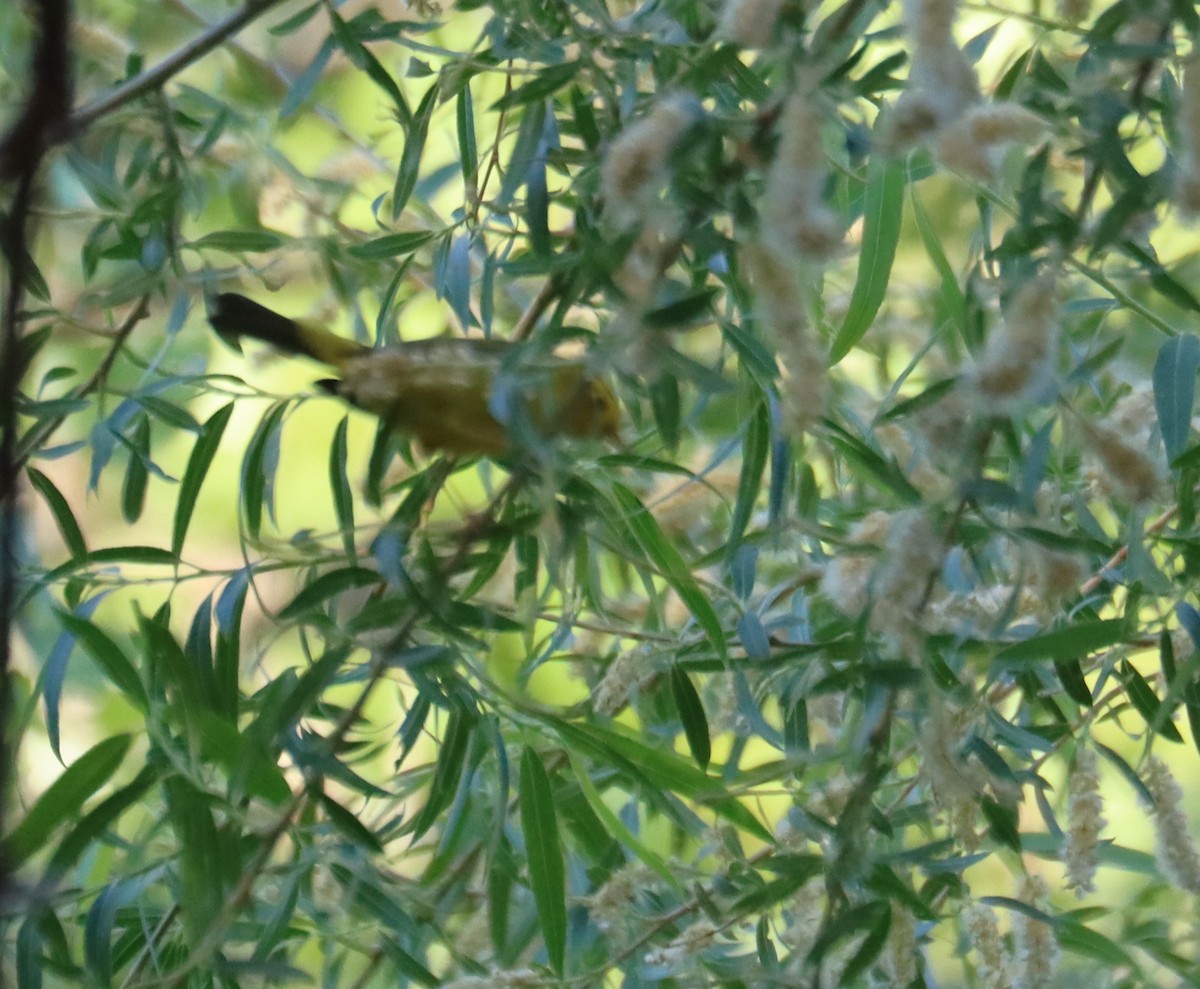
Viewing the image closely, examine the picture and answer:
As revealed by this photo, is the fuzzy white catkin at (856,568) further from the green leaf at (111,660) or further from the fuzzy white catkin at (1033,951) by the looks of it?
the green leaf at (111,660)

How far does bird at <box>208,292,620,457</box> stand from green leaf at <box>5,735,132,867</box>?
17 cm


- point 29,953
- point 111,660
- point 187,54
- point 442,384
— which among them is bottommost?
point 29,953

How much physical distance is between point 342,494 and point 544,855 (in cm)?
19

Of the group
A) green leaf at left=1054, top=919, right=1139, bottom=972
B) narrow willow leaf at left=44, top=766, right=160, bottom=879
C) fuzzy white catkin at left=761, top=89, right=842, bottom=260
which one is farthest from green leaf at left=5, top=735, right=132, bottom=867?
green leaf at left=1054, top=919, right=1139, bottom=972

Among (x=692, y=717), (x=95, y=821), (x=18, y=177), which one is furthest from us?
(x=692, y=717)

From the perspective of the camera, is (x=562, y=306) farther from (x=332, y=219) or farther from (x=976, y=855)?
(x=332, y=219)

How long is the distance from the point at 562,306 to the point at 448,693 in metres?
0.18

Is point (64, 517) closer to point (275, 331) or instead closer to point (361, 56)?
point (275, 331)

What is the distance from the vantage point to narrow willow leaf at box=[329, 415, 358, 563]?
59cm

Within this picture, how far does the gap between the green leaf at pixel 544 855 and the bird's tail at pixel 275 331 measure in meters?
0.20

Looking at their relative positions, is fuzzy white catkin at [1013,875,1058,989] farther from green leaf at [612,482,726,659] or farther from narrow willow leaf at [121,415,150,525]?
narrow willow leaf at [121,415,150,525]

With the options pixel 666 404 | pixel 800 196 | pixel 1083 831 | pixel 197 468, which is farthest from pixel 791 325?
pixel 197 468

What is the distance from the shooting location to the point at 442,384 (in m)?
0.55

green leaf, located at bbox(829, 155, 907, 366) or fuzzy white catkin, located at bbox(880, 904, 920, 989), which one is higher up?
green leaf, located at bbox(829, 155, 907, 366)
